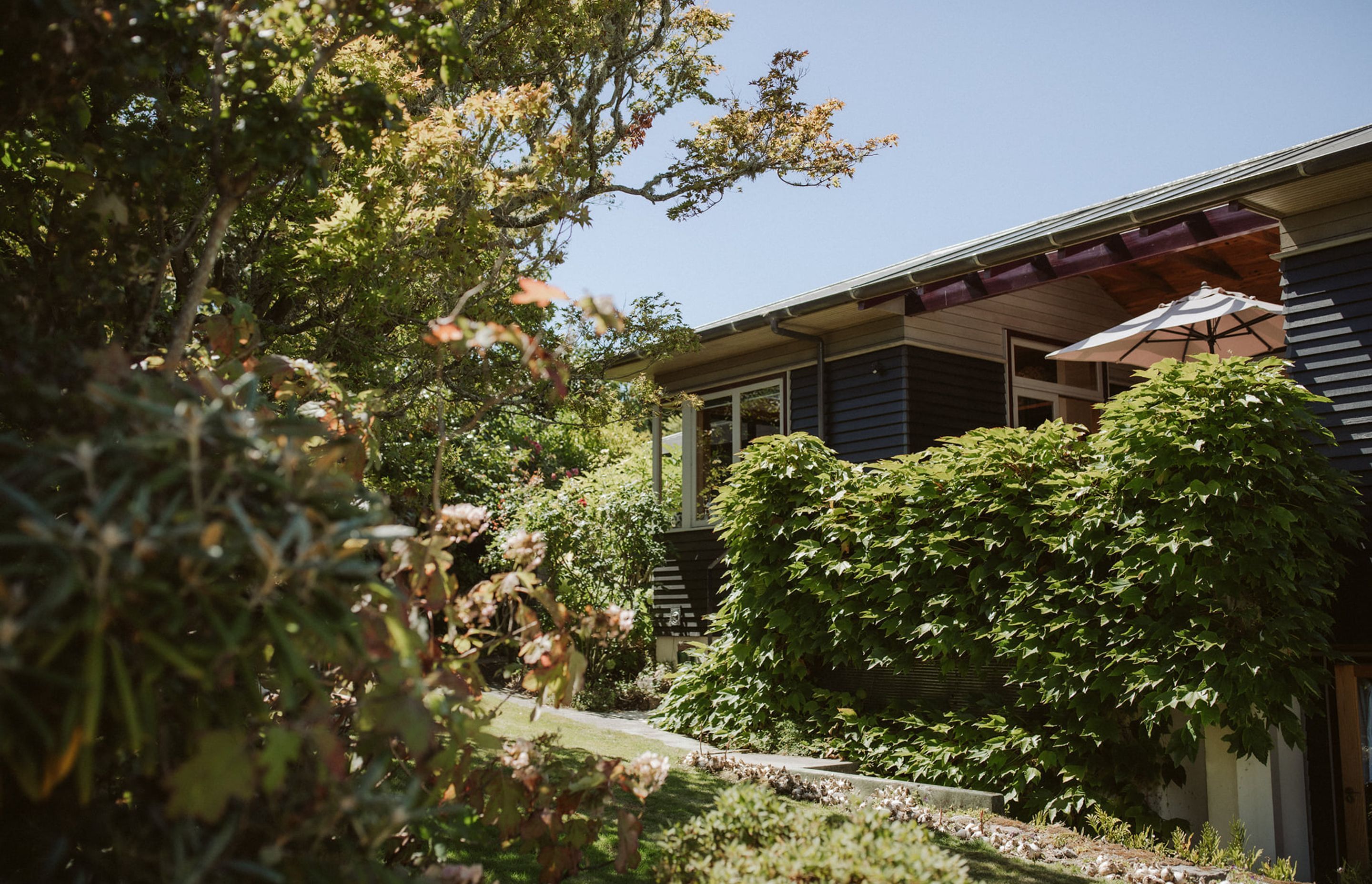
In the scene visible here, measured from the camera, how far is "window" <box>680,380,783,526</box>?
42.9ft

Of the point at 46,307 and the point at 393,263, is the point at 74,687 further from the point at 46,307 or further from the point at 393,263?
the point at 393,263

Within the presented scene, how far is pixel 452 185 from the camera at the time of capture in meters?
5.93

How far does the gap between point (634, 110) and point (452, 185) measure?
574cm

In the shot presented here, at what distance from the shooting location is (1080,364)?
1301 centimetres

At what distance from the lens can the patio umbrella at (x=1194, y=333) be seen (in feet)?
26.5

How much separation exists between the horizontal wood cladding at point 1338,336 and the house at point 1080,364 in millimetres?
13

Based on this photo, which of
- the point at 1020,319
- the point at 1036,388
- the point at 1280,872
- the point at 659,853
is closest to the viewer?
the point at 659,853

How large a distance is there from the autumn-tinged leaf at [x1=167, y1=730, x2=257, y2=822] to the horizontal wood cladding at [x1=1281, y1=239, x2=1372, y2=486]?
750 centimetres

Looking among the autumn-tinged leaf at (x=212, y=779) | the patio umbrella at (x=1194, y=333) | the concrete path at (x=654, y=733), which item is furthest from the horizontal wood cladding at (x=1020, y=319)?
the autumn-tinged leaf at (x=212, y=779)

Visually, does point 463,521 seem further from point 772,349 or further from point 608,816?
point 772,349

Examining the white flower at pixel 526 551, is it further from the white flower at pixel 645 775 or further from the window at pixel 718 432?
the window at pixel 718 432

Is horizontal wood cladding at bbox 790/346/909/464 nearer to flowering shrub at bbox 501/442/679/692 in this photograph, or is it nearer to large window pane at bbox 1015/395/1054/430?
large window pane at bbox 1015/395/1054/430

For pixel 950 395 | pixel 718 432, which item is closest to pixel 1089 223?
pixel 950 395

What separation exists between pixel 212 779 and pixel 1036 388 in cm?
1217
